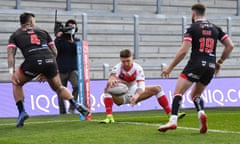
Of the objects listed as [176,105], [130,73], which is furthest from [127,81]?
[176,105]

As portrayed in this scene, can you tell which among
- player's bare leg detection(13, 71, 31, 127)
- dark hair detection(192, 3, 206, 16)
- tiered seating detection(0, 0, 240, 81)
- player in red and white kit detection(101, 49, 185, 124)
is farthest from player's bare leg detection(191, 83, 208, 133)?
tiered seating detection(0, 0, 240, 81)

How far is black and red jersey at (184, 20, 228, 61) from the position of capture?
32.8 ft

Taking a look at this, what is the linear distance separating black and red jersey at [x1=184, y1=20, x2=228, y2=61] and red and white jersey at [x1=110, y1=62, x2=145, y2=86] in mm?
2067

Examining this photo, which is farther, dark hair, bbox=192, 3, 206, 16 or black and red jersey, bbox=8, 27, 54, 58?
A: black and red jersey, bbox=8, 27, 54, 58

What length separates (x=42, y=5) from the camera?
73.2 feet

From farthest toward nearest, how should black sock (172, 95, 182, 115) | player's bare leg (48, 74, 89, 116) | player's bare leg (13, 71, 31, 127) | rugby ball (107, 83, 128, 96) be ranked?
rugby ball (107, 83, 128, 96) < player's bare leg (48, 74, 89, 116) < player's bare leg (13, 71, 31, 127) < black sock (172, 95, 182, 115)

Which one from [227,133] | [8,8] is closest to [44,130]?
[227,133]

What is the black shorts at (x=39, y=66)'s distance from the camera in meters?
11.7

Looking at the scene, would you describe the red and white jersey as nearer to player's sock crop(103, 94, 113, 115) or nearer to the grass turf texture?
player's sock crop(103, 94, 113, 115)

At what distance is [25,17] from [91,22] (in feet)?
34.9

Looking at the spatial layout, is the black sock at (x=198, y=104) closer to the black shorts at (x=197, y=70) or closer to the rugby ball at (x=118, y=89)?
the black shorts at (x=197, y=70)

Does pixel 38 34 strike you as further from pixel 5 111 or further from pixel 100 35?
pixel 100 35

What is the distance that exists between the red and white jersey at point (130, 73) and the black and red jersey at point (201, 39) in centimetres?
207

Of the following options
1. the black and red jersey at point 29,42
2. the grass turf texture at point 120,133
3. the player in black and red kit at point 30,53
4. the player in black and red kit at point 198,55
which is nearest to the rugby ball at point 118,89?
the grass turf texture at point 120,133
